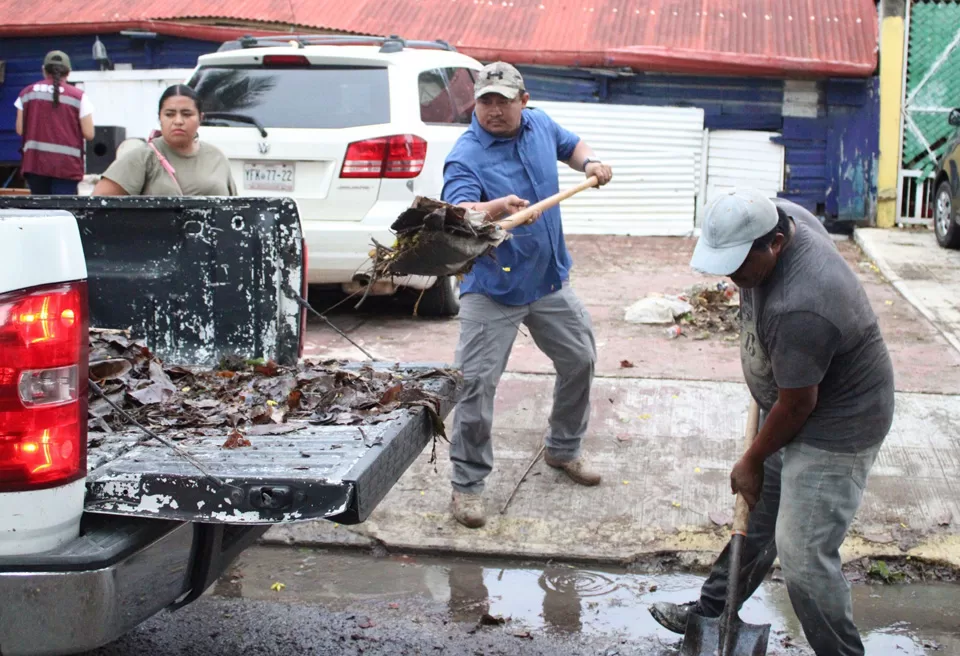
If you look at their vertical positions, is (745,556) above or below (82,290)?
below

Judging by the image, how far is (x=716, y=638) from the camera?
3504mm

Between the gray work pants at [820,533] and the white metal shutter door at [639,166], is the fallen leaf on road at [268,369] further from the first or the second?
the white metal shutter door at [639,166]

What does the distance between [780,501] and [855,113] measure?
404 inches

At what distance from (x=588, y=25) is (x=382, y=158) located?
6985 millimetres

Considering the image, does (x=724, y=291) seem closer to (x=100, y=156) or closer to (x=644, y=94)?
(x=644, y=94)

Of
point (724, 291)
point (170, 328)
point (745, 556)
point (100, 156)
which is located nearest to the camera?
point (745, 556)

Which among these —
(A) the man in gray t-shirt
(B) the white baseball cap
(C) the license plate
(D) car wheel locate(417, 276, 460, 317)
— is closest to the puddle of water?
(A) the man in gray t-shirt

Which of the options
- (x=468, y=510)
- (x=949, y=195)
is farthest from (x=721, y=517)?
(x=949, y=195)

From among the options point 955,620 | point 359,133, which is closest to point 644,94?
point 359,133

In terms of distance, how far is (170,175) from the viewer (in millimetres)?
4941

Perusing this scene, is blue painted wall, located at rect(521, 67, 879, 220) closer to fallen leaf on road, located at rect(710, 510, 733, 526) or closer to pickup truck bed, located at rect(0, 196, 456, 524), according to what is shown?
fallen leaf on road, located at rect(710, 510, 733, 526)

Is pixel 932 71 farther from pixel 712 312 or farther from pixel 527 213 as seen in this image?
pixel 527 213

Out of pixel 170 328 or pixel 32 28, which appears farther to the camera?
pixel 32 28

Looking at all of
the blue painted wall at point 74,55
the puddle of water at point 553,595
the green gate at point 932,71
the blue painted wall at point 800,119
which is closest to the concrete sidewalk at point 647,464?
the puddle of water at point 553,595
